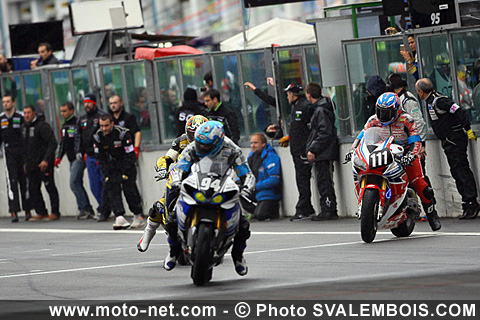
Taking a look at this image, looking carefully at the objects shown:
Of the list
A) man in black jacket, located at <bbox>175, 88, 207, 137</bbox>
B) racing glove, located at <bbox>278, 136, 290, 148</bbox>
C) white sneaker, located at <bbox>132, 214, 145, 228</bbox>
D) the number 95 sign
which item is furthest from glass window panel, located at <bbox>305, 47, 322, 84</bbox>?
white sneaker, located at <bbox>132, 214, 145, 228</bbox>

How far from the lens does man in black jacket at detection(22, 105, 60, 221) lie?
22.9m

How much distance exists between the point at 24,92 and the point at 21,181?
7.15 ft

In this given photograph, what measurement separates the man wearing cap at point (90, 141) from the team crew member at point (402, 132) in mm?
7369

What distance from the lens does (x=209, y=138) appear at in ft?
38.4

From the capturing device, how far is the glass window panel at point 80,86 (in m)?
23.8

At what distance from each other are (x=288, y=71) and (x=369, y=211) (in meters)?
6.99

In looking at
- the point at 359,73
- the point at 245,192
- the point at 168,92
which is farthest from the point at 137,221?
the point at 245,192

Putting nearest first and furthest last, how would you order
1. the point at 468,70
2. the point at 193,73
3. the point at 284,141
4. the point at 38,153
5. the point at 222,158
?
the point at 222,158
the point at 468,70
the point at 284,141
the point at 193,73
the point at 38,153

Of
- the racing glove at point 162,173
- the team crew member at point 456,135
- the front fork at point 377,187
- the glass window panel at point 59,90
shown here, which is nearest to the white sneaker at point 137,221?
the glass window panel at point 59,90

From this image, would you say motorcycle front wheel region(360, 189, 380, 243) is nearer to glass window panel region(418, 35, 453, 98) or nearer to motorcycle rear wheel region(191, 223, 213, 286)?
motorcycle rear wheel region(191, 223, 213, 286)

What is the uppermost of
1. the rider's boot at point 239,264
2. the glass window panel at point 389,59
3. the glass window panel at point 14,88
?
the glass window panel at point 14,88

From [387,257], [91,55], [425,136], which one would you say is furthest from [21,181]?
[387,257]

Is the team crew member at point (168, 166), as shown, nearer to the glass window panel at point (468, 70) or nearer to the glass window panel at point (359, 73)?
the glass window panel at point (468, 70)

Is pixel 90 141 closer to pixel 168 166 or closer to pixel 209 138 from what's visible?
pixel 168 166
